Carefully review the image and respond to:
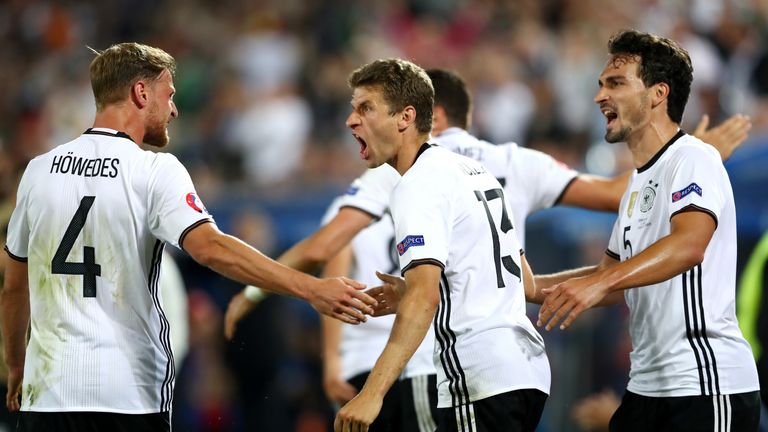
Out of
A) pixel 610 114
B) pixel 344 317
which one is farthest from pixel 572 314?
pixel 610 114

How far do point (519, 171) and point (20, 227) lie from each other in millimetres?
2969

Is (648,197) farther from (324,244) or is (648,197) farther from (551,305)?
(324,244)

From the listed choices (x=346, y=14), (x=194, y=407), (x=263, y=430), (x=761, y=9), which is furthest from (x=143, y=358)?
(x=346, y=14)

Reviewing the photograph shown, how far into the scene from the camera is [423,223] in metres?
4.98

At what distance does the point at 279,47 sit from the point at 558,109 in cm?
548

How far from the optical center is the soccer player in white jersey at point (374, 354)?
6945 millimetres

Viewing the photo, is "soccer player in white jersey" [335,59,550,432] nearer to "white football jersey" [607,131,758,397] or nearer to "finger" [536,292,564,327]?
"finger" [536,292,564,327]

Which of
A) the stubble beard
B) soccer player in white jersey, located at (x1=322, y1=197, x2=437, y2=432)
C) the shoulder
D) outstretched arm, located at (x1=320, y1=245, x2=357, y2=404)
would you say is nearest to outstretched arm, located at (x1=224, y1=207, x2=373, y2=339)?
soccer player in white jersey, located at (x1=322, y1=197, x2=437, y2=432)

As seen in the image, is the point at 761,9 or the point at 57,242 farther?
the point at 761,9

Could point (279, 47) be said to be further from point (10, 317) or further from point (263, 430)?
point (10, 317)

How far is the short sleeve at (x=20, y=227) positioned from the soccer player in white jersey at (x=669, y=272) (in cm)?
249

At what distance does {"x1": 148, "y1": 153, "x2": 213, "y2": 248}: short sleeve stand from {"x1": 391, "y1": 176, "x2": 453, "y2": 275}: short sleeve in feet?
3.05

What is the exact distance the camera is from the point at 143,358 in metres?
5.36

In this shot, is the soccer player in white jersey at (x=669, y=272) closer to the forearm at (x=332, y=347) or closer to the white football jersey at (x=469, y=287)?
the white football jersey at (x=469, y=287)
